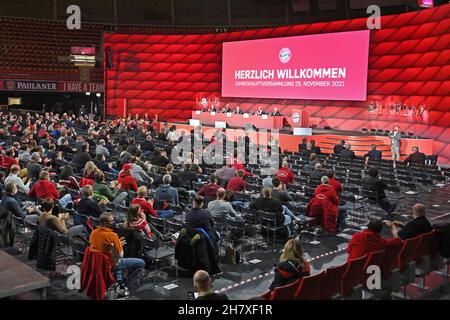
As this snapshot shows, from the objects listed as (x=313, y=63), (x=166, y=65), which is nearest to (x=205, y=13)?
(x=166, y=65)

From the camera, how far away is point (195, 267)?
241 inches

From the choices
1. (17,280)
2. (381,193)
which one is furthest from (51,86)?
(17,280)

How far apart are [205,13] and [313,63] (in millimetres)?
10215

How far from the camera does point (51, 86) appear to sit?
25672mm

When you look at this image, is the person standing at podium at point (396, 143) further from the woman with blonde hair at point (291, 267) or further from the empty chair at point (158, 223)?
the woman with blonde hair at point (291, 267)

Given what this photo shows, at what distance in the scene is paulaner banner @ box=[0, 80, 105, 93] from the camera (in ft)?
80.5

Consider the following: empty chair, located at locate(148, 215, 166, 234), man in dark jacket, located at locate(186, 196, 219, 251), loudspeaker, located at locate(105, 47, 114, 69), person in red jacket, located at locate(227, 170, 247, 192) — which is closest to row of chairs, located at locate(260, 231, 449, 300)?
man in dark jacket, located at locate(186, 196, 219, 251)

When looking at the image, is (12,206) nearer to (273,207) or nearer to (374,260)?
(273,207)

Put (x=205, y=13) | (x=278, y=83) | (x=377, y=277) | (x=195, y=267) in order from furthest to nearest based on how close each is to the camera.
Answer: (x=205, y=13) < (x=278, y=83) < (x=195, y=267) < (x=377, y=277)

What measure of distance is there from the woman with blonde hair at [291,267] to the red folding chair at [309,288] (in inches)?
10.5

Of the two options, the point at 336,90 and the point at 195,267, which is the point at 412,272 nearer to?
the point at 195,267

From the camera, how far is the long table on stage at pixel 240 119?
2042cm

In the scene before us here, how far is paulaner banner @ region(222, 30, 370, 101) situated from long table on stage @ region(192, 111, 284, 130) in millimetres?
1819
